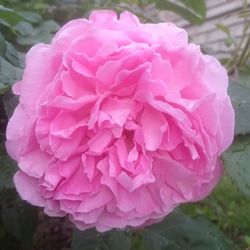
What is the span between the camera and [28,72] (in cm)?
75

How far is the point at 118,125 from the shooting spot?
70cm

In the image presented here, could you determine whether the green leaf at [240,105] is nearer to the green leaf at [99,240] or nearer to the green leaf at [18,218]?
the green leaf at [99,240]

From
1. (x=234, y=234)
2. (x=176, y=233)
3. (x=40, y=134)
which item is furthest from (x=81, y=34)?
(x=234, y=234)

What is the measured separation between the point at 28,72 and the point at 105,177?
Answer: 186 millimetres

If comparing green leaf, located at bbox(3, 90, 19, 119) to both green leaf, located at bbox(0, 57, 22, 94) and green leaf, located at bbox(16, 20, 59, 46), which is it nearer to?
green leaf, located at bbox(0, 57, 22, 94)

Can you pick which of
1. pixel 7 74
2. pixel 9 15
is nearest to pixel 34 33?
pixel 9 15

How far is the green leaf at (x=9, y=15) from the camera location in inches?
41.4

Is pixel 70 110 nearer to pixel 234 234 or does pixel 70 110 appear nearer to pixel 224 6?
pixel 234 234

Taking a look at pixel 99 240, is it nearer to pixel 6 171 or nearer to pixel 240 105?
pixel 6 171

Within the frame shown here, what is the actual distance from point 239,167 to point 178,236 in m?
0.21

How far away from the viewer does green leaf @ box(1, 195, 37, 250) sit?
125 cm

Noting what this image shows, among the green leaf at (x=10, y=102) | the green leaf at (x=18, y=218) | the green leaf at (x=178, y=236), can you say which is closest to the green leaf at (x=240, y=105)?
the green leaf at (x=178, y=236)

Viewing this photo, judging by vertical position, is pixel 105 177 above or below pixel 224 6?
above

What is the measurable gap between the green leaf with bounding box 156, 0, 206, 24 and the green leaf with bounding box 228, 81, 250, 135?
2.28ft
